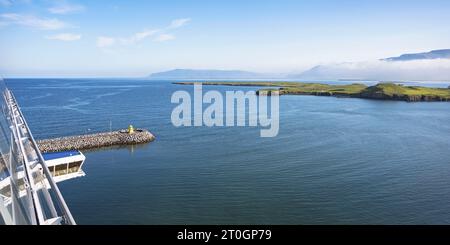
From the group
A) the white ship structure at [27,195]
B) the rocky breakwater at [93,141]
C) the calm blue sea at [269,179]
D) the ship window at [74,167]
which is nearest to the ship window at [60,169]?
the ship window at [74,167]

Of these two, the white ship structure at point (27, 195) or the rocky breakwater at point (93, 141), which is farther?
the rocky breakwater at point (93, 141)

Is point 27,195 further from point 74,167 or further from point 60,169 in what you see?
point 74,167

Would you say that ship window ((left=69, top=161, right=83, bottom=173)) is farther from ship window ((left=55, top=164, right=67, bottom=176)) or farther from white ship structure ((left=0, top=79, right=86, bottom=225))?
white ship structure ((left=0, top=79, right=86, bottom=225))

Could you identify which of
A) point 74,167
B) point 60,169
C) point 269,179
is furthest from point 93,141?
point 269,179

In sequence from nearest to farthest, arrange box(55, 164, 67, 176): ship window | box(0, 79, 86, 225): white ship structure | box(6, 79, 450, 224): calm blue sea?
box(0, 79, 86, 225): white ship structure → box(6, 79, 450, 224): calm blue sea → box(55, 164, 67, 176): ship window

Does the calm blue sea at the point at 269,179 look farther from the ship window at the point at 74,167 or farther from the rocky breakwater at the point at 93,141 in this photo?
the rocky breakwater at the point at 93,141

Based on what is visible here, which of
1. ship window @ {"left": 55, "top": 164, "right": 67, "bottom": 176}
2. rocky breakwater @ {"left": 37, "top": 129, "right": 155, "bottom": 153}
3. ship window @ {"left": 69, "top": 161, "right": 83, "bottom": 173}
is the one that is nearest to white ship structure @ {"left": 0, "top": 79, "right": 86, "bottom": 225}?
ship window @ {"left": 55, "top": 164, "right": 67, "bottom": 176}
